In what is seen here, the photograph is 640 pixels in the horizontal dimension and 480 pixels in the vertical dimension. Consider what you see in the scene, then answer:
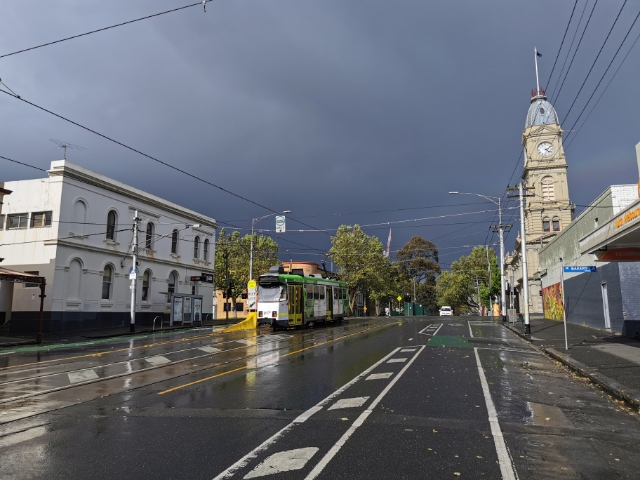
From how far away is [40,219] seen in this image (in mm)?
31516

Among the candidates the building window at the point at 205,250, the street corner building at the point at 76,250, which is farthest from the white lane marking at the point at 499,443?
the building window at the point at 205,250

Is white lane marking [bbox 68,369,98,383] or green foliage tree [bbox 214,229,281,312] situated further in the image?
green foliage tree [bbox 214,229,281,312]

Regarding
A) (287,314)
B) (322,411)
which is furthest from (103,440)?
(287,314)

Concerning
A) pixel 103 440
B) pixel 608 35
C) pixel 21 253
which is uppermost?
pixel 608 35

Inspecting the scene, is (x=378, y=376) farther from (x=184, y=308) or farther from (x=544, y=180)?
(x=544, y=180)

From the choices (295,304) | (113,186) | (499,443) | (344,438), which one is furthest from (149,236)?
(499,443)

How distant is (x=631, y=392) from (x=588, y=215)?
19.6 meters

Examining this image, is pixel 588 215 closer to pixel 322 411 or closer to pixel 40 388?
Answer: pixel 322 411

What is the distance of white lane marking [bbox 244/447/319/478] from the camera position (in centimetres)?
527

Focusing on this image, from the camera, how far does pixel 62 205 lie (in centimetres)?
3083

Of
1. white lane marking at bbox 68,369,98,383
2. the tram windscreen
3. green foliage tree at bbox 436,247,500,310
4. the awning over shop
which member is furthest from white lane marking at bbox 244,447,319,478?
green foliage tree at bbox 436,247,500,310

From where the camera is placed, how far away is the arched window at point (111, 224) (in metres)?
35.1

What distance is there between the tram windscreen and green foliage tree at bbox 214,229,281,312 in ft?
106

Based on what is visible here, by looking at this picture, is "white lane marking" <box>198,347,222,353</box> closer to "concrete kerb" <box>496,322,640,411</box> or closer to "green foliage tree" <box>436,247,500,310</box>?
"concrete kerb" <box>496,322,640,411</box>
